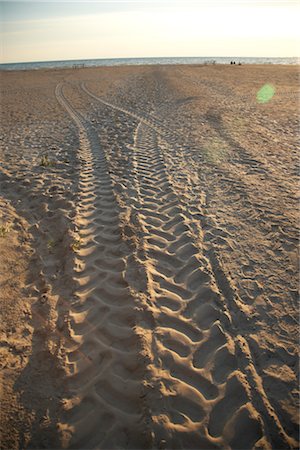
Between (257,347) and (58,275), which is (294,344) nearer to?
(257,347)

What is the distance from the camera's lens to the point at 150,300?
12.3 ft

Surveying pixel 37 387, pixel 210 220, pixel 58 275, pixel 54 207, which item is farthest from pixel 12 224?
pixel 210 220

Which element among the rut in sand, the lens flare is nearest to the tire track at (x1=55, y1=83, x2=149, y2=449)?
the rut in sand

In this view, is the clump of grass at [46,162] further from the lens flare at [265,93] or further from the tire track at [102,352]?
the lens flare at [265,93]

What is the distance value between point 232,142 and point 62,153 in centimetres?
538

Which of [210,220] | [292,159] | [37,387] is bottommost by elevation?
[37,387]

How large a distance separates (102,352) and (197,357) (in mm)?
1033

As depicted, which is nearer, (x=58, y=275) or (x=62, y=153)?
(x=58, y=275)

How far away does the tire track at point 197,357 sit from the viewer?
2592 mm

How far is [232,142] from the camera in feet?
30.9

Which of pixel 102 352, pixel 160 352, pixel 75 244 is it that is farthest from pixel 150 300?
pixel 75 244

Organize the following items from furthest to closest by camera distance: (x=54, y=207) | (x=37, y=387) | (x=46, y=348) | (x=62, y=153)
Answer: (x=62, y=153) < (x=54, y=207) < (x=46, y=348) < (x=37, y=387)

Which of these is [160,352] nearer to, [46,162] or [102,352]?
[102,352]

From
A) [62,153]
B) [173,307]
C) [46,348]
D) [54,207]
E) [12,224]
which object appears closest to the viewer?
[46,348]
